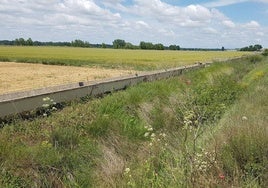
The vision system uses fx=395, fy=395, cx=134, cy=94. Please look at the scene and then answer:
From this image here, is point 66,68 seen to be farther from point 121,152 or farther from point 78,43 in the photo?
point 78,43

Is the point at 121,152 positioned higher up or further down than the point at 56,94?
further down

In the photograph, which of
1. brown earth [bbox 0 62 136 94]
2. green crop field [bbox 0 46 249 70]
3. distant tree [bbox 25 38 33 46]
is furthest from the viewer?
distant tree [bbox 25 38 33 46]

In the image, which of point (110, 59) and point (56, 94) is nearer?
point (56, 94)

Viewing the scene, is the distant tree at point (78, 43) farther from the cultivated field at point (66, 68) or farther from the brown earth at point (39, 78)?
the brown earth at point (39, 78)

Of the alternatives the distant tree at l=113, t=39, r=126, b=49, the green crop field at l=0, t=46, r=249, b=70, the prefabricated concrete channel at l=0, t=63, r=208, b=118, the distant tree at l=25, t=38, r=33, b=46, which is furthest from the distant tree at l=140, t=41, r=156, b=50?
the prefabricated concrete channel at l=0, t=63, r=208, b=118

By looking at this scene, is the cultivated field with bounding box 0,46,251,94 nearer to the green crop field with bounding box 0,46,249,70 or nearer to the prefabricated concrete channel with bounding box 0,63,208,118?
the green crop field with bounding box 0,46,249,70

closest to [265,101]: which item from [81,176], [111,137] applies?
[111,137]

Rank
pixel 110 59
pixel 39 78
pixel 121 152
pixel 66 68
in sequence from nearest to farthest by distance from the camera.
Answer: pixel 121 152, pixel 39 78, pixel 66 68, pixel 110 59

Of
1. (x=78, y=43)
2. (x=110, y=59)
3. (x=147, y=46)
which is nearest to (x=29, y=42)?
(x=78, y=43)

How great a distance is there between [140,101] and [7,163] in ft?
19.0

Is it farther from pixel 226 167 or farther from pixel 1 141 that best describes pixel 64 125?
pixel 226 167

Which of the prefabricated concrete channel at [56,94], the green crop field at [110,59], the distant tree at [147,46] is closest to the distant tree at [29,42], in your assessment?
the distant tree at [147,46]

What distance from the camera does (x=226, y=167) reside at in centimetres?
530

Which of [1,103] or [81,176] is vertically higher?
[1,103]
